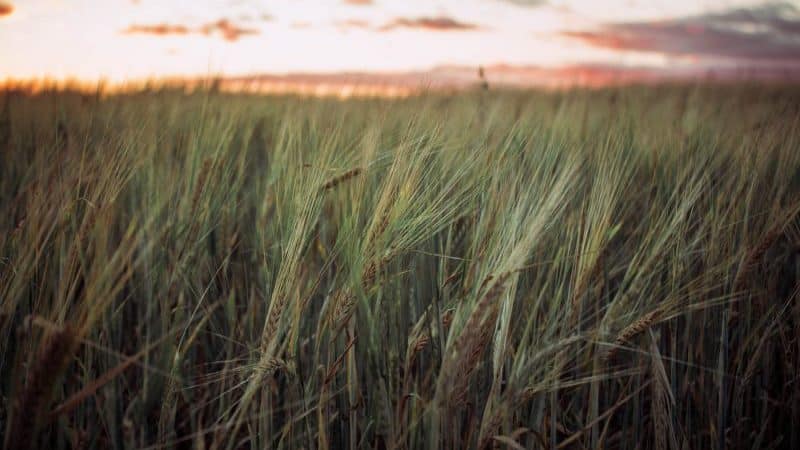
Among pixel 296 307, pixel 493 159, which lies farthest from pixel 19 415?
pixel 493 159

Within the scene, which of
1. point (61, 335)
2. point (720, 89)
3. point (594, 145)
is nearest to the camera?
point (61, 335)

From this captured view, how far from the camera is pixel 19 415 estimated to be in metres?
0.56

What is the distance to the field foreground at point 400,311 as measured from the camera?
88 centimetres

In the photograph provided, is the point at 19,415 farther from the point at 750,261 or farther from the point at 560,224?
the point at 750,261

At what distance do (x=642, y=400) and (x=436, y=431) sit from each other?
603mm

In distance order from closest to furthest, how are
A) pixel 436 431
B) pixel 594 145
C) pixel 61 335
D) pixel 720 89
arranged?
pixel 61 335 < pixel 436 431 < pixel 594 145 < pixel 720 89

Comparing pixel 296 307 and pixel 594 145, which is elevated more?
pixel 594 145

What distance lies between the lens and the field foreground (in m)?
0.88

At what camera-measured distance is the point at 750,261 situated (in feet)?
4.04

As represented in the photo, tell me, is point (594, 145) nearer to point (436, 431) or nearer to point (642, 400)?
point (642, 400)

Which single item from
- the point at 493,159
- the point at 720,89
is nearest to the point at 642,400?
the point at 493,159

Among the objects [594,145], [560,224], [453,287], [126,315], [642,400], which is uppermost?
Answer: [594,145]

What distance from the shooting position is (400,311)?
1114 millimetres

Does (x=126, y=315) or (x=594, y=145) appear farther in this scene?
(x=594, y=145)
